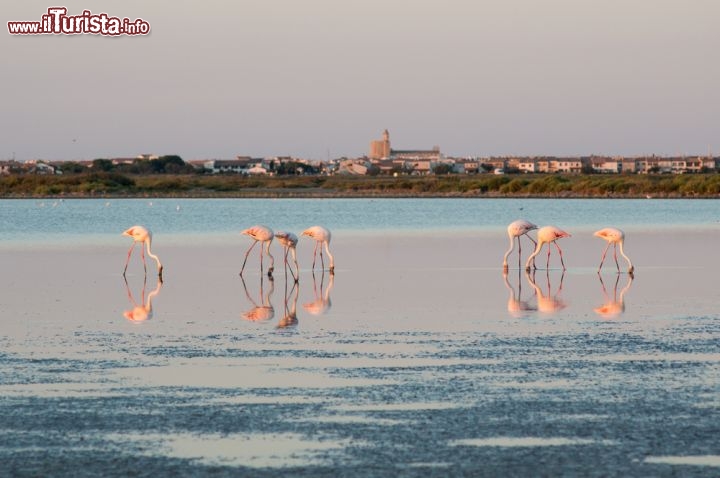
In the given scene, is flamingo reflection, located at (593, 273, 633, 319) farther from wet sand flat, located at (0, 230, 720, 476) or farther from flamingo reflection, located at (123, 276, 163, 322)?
flamingo reflection, located at (123, 276, 163, 322)

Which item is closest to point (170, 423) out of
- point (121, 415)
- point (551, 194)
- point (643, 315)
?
point (121, 415)

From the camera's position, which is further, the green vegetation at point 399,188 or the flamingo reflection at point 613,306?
the green vegetation at point 399,188

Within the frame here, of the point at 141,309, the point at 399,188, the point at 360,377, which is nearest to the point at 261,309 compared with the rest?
the point at 141,309

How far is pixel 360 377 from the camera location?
1207 cm

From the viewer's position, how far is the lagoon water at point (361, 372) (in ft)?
29.4

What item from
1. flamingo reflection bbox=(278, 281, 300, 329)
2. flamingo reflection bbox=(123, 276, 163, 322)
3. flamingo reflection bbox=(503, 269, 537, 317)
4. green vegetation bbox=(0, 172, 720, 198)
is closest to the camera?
flamingo reflection bbox=(278, 281, 300, 329)

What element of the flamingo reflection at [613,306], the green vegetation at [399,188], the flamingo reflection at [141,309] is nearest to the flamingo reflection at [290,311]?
the flamingo reflection at [141,309]

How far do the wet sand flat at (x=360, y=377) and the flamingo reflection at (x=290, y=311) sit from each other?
52 millimetres

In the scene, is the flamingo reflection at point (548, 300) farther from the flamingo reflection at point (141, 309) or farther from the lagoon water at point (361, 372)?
the flamingo reflection at point (141, 309)

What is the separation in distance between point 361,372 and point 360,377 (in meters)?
0.31

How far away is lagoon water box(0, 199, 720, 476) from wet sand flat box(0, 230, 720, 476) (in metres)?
0.03

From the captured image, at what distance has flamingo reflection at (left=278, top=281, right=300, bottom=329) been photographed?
54.3ft

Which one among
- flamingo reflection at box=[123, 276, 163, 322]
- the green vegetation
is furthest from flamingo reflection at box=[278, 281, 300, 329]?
the green vegetation

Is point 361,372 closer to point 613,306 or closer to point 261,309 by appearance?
point 261,309
